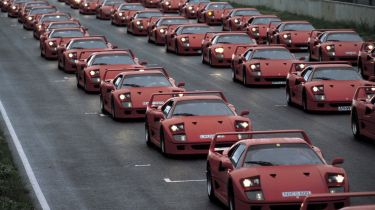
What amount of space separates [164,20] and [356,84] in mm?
26366

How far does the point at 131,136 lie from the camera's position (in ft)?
92.9

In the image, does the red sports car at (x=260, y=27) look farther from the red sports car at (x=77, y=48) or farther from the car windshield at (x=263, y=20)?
the red sports car at (x=77, y=48)

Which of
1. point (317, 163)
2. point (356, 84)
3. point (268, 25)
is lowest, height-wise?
point (268, 25)

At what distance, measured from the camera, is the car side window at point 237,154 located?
18750 millimetres

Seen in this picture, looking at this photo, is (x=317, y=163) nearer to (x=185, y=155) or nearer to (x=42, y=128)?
(x=185, y=155)

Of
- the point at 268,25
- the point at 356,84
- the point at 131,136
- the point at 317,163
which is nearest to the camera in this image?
the point at 317,163

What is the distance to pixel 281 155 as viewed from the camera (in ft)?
60.8

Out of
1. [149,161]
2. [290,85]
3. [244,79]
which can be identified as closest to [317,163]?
[149,161]

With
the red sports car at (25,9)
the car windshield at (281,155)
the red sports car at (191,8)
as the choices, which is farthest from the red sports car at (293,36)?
the car windshield at (281,155)

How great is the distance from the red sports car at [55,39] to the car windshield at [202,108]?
24020mm

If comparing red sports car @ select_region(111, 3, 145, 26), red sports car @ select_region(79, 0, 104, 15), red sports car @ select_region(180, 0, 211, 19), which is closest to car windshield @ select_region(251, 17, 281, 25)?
red sports car @ select_region(111, 3, 145, 26)

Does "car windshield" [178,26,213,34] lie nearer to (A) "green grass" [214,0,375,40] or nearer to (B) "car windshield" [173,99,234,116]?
(A) "green grass" [214,0,375,40]

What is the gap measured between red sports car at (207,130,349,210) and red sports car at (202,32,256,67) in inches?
1021

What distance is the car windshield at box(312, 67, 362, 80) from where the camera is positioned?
32219 mm
